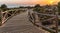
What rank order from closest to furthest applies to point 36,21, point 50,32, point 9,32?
point 50,32
point 9,32
point 36,21

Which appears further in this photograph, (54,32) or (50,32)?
(50,32)

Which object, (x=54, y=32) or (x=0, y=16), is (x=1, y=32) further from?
(x=0, y=16)

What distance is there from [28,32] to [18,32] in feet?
1.61

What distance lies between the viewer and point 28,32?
27.9 feet

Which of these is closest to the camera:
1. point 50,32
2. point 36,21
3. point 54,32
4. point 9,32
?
point 54,32

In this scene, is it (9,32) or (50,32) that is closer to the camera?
(50,32)

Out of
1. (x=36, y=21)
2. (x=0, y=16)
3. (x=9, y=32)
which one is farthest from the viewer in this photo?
(x=0, y=16)

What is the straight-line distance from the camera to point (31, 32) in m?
8.47

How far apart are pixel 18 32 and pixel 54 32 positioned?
1.87 m

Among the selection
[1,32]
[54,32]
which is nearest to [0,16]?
[1,32]

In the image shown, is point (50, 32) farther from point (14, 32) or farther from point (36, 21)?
point (36, 21)

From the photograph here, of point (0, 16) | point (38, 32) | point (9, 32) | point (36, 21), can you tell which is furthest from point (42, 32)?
point (0, 16)

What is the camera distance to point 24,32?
8547mm

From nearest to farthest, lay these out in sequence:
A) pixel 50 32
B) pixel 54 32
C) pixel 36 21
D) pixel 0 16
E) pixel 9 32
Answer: pixel 54 32
pixel 50 32
pixel 9 32
pixel 36 21
pixel 0 16
